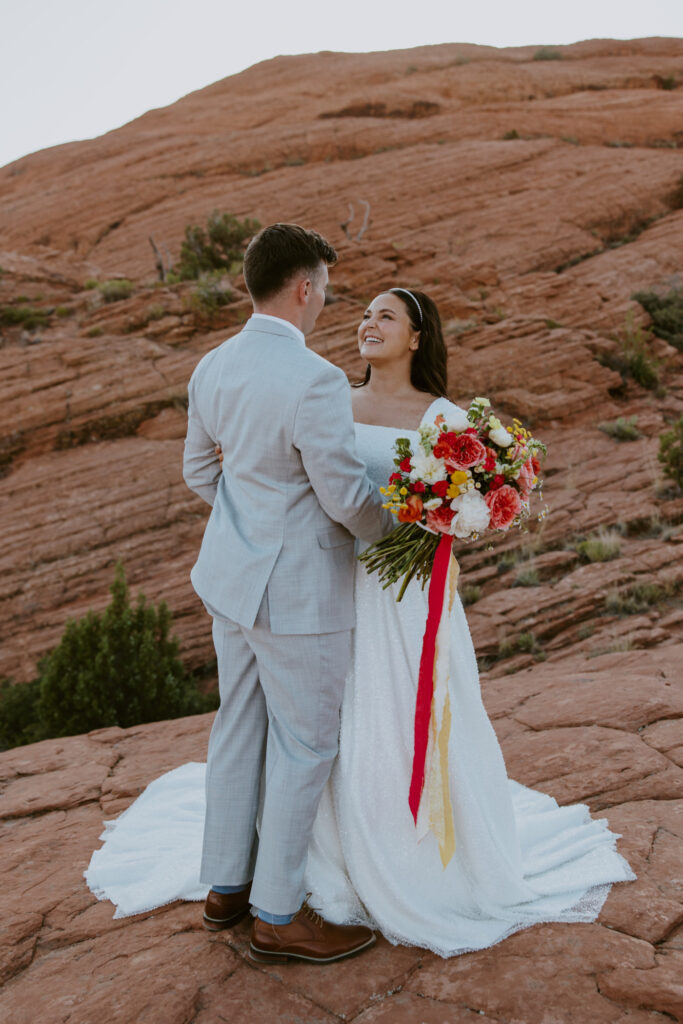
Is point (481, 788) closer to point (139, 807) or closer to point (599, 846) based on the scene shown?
point (599, 846)

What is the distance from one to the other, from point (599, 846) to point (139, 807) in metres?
2.54

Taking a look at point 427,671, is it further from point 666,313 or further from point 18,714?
point 666,313

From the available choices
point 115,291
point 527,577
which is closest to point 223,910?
point 527,577

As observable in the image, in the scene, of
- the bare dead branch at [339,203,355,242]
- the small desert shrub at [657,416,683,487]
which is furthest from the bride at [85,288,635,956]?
the bare dead branch at [339,203,355,242]

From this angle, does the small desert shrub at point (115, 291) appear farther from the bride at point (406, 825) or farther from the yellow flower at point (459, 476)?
the yellow flower at point (459, 476)

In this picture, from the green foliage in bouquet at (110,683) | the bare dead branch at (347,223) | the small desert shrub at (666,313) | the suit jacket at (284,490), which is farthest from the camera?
the bare dead branch at (347,223)

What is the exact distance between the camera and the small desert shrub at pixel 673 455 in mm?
9992

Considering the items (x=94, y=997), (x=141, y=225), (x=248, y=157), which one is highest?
(x=248, y=157)

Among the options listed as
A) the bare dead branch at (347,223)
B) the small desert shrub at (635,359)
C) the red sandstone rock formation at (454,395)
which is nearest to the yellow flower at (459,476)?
the red sandstone rock formation at (454,395)

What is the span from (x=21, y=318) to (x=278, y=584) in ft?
44.5

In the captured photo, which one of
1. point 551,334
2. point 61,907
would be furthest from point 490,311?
point 61,907

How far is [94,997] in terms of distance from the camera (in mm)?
2621

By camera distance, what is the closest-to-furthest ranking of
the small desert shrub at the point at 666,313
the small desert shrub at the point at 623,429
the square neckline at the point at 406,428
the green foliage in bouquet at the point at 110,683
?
the square neckline at the point at 406,428
the green foliage in bouquet at the point at 110,683
the small desert shrub at the point at 623,429
the small desert shrub at the point at 666,313

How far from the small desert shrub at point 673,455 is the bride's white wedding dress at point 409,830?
7.82 m
